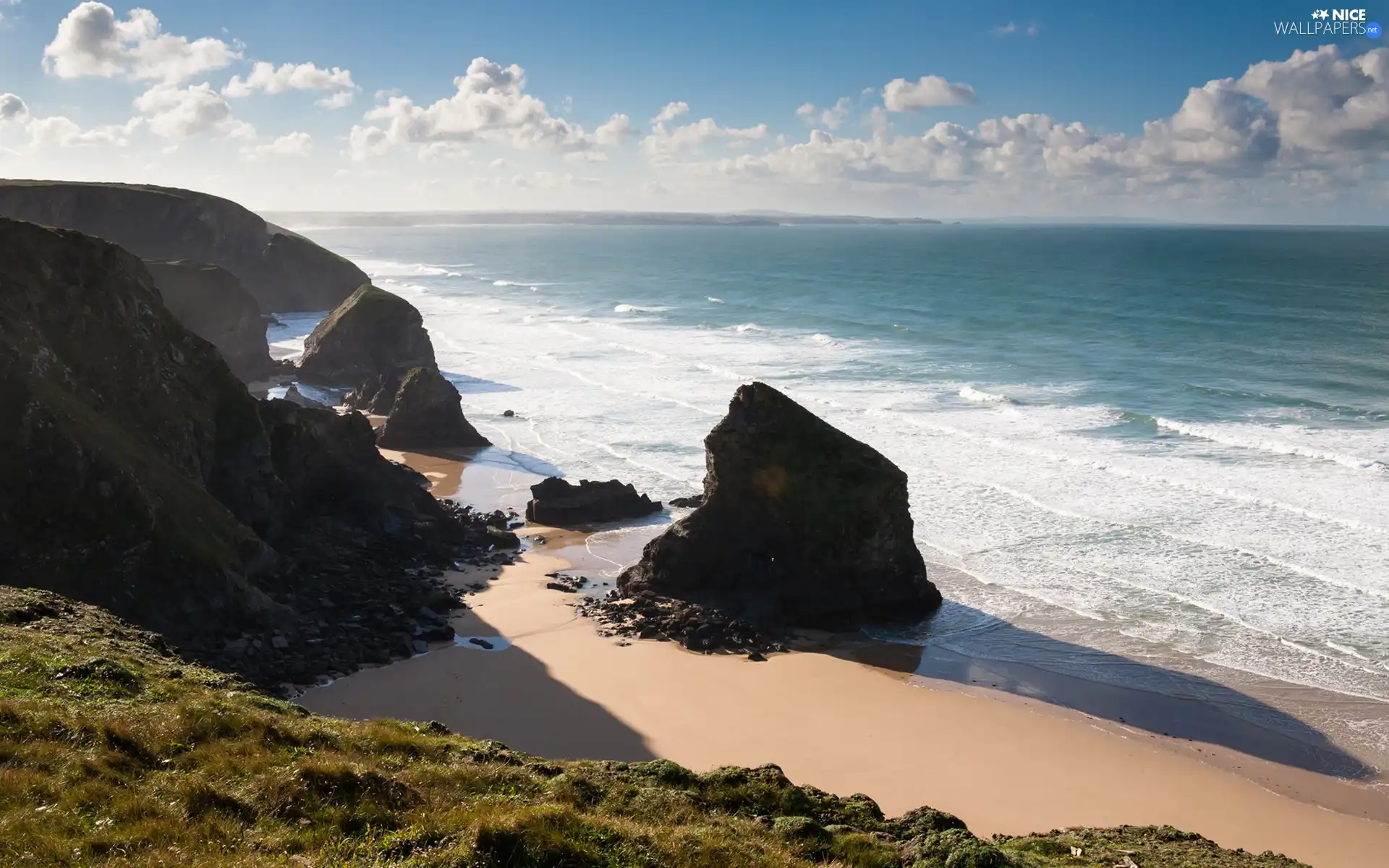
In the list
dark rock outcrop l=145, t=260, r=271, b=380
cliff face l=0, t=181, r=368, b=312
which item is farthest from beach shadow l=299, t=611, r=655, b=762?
cliff face l=0, t=181, r=368, b=312

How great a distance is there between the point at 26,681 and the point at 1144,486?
44318mm

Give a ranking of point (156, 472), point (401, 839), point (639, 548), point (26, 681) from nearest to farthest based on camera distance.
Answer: point (401, 839), point (26, 681), point (156, 472), point (639, 548)

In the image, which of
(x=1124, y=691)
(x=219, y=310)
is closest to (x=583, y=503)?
(x=1124, y=691)

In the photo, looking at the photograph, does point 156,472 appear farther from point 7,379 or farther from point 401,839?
point 401,839

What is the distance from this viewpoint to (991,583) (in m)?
37.3

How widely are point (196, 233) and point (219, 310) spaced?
34.6 metres

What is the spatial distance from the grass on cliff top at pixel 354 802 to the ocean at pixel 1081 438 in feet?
51.3

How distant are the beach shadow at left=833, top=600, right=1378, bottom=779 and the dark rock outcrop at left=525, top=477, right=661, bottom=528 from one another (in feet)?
49.6

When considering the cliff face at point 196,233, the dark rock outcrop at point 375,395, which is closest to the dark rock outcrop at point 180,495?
the dark rock outcrop at point 375,395

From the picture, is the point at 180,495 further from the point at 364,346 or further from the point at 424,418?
the point at 364,346

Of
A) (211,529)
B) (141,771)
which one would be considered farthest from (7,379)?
(141,771)

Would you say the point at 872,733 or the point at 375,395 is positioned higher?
the point at 375,395

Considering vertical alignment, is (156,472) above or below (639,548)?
above

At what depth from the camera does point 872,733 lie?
26.7 metres
